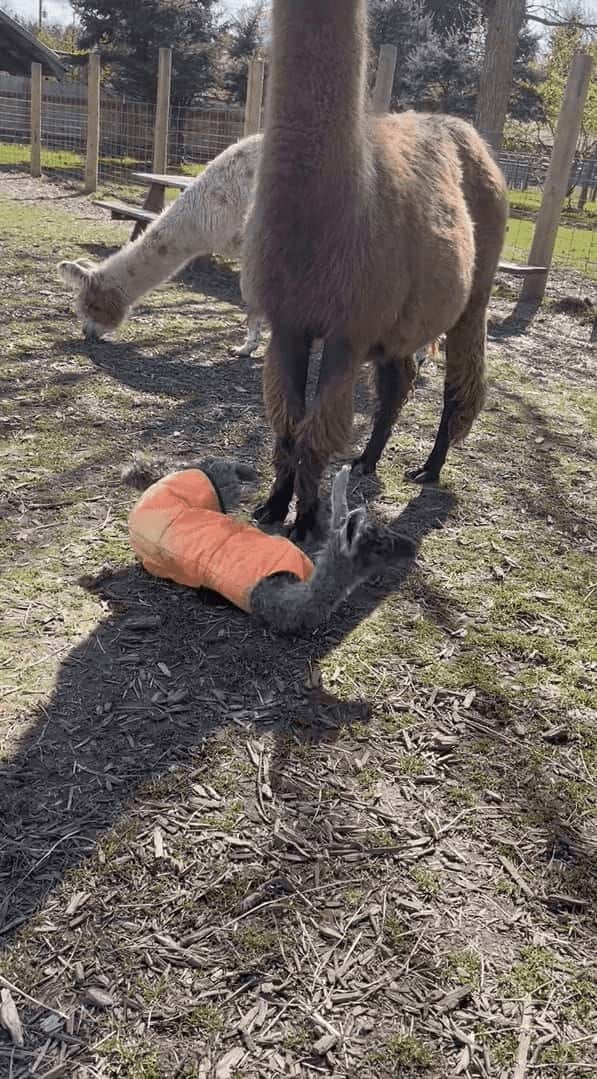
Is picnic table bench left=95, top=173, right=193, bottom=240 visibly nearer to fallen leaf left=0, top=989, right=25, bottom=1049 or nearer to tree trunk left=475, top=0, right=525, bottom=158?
tree trunk left=475, top=0, right=525, bottom=158

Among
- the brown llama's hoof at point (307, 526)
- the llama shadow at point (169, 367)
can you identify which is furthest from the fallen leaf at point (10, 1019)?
the llama shadow at point (169, 367)

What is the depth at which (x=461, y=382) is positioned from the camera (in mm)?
4121

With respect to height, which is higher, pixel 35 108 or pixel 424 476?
pixel 35 108

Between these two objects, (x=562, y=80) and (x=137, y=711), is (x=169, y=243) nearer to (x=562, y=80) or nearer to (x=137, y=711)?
(x=137, y=711)

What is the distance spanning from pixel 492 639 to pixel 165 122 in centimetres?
1256

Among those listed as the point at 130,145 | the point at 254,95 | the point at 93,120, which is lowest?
the point at 130,145

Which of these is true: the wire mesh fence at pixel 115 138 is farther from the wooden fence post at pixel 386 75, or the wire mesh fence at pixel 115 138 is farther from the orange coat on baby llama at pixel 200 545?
the orange coat on baby llama at pixel 200 545

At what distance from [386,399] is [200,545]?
1.72m

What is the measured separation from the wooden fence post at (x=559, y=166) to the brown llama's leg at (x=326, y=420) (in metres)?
6.95

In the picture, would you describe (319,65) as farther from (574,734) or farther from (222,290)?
(222,290)

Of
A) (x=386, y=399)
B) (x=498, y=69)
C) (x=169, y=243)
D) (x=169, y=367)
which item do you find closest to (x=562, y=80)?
(x=498, y=69)

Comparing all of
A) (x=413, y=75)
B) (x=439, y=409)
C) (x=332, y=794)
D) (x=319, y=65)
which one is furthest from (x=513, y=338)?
(x=413, y=75)

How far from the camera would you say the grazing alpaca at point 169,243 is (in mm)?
5953

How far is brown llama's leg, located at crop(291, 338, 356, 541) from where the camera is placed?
2.99 metres
